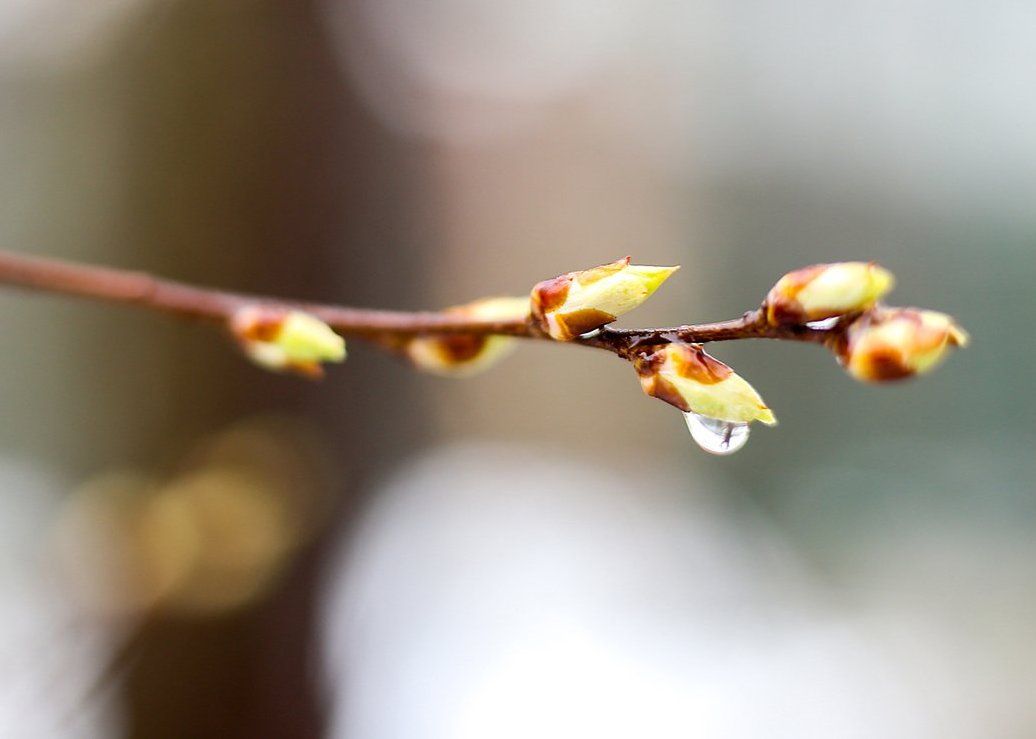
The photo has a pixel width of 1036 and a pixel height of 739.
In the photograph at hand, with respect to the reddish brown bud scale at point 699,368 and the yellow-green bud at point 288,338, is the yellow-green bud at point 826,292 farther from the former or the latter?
the yellow-green bud at point 288,338

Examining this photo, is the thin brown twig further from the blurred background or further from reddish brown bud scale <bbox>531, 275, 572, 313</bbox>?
the blurred background

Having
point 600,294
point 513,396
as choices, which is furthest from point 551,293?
point 513,396

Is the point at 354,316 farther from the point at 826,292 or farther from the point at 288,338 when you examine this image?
the point at 826,292

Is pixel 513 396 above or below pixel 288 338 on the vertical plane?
above

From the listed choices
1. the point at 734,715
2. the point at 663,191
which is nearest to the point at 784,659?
the point at 734,715

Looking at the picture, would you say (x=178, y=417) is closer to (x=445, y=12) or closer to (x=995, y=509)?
(x=445, y=12)

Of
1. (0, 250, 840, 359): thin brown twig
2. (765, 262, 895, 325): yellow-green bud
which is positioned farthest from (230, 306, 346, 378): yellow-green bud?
(765, 262, 895, 325): yellow-green bud

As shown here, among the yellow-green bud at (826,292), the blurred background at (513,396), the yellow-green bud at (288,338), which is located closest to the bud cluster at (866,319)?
the yellow-green bud at (826,292)
